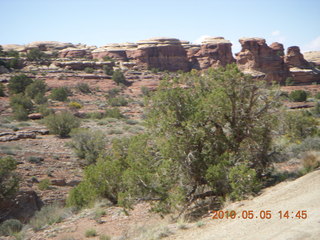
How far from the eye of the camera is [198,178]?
866 cm

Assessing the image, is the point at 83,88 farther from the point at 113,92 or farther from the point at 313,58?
the point at 313,58

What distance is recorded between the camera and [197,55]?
246 ft

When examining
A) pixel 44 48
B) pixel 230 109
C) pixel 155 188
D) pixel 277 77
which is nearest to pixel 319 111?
pixel 230 109

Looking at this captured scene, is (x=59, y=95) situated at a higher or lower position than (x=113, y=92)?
higher

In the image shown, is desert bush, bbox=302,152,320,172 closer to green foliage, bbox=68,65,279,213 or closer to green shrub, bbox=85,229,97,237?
green foliage, bbox=68,65,279,213

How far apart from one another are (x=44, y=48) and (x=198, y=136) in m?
77.6

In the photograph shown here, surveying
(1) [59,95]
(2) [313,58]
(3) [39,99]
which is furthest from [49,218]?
(2) [313,58]

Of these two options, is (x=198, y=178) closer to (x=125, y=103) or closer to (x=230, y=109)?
(x=230, y=109)

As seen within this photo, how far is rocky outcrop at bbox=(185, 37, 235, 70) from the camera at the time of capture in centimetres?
7156

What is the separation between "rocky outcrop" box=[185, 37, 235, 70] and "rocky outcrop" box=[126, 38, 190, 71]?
7.39 ft

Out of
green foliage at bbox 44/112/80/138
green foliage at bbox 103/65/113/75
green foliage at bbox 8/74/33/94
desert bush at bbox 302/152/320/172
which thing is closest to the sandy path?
desert bush at bbox 302/152/320/172

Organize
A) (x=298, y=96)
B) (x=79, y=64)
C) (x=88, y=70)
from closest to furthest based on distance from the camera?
(x=298, y=96) < (x=88, y=70) < (x=79, y=64)

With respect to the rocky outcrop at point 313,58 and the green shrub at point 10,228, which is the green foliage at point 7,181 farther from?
the rocky outcrop at point 313,58

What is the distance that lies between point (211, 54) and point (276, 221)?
230 feet
